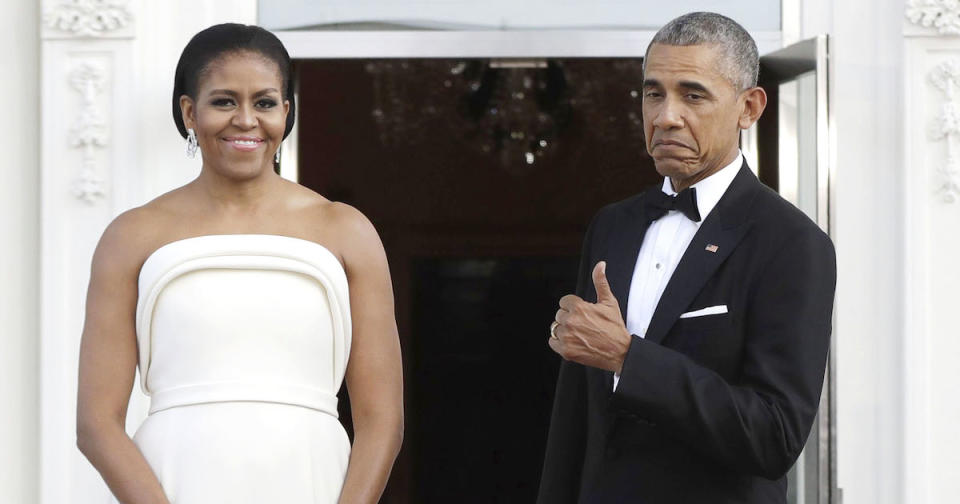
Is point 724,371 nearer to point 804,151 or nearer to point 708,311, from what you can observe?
point 708,311

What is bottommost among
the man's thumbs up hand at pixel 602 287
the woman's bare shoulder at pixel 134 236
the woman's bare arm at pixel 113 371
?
the woman's bare arm at pixel 113 371

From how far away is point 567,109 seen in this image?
29.6 feet

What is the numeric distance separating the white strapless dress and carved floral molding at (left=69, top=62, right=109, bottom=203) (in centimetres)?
192

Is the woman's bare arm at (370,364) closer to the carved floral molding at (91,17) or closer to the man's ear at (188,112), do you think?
the man's ear at (188,112)

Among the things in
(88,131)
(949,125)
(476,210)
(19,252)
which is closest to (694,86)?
(949,125)

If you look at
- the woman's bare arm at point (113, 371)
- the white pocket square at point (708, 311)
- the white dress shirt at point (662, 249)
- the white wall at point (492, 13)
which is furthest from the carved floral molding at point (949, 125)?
the woman's bare arm at point (113, 371)

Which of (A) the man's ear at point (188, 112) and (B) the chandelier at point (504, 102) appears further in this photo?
(B) the chandelier at point (504, 102)

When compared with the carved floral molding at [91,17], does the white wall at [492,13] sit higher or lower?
higher

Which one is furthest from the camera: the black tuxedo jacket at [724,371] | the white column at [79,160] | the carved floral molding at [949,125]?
the white column at [79,160]

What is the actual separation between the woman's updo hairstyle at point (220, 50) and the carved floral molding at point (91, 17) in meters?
1.85

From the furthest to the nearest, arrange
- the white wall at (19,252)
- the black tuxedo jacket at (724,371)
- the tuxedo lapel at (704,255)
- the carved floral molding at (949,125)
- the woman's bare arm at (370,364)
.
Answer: the white wall at (19,252) → the carved floral molding at (949,125) → the woman's bare arm at (370,364) → the tuxedo lapel at (704,255) → the black tuxedo jacket at (724,371)

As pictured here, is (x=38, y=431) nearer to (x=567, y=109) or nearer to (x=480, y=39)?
(x=480, y=39)

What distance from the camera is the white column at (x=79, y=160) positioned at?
4.34m

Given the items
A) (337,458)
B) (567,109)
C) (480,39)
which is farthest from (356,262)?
(567,109)
